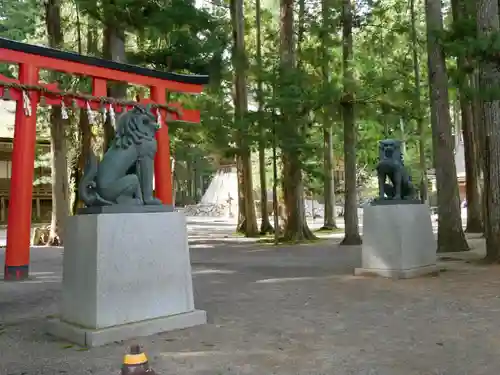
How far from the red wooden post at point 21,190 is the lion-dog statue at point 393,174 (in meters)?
5.70

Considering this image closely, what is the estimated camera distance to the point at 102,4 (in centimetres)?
1079

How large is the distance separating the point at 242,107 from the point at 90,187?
1241 cm

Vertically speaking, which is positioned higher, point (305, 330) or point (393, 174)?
point (393, 174)

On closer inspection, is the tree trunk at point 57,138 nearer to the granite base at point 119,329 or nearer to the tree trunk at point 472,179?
the granite base at point 119,329

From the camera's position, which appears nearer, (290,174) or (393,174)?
(393,174)

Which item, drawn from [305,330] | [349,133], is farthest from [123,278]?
[349,133]

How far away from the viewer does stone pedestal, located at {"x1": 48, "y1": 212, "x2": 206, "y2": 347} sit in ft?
14.9

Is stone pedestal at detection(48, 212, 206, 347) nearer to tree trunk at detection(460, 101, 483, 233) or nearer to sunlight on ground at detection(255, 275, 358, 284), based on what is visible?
sunlight on ground at detection(255, 275, 358, 284)

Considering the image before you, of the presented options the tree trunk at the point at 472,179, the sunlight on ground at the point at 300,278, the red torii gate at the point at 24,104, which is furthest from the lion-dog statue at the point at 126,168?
the tree trunk at the point at 472,179

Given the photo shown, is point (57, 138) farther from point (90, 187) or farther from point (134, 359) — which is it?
point (134, 359)

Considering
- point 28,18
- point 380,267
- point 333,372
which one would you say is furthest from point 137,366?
point 28,18

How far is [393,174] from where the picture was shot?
27.2 feet

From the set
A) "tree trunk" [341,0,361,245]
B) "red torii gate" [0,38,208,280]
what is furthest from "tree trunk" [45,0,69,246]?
"tree trunk" [341,0,361,245]

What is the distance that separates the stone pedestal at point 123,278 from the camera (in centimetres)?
455
